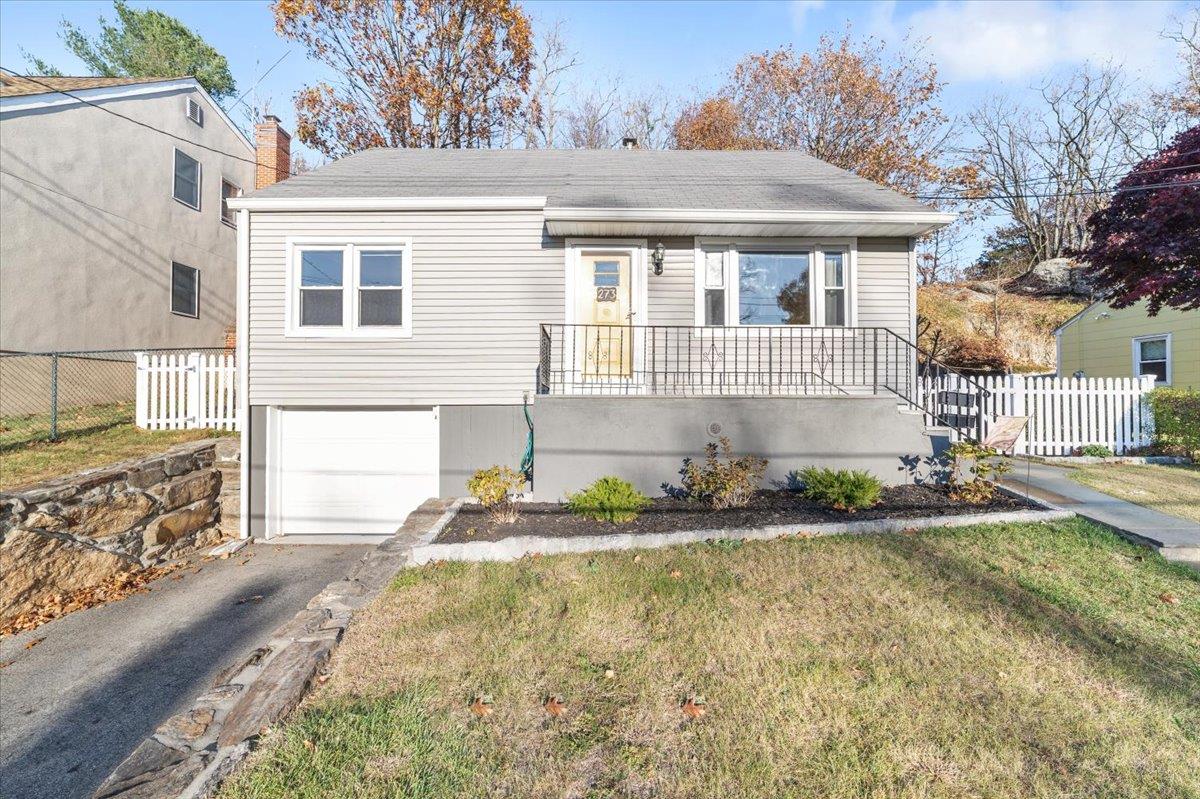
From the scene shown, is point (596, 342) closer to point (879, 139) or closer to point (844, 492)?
point (844, 492)

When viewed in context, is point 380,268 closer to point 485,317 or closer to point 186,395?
point 485,317

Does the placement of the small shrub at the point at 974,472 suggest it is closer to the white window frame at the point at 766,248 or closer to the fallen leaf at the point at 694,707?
the white window frame at the point at 766,248

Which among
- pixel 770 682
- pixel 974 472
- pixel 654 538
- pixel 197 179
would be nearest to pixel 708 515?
pixel 654 538

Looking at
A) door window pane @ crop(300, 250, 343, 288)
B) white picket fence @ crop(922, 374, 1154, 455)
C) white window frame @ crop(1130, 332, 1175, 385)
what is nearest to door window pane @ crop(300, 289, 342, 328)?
door window pane @ crop(300, 250, 343, 288)

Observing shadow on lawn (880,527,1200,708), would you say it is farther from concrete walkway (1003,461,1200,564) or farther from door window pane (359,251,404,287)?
door window pane (359,251,404,287)

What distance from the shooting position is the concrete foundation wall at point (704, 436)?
6.50 m

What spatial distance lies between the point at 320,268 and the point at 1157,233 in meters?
13.2

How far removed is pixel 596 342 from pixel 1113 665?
19.7 feet

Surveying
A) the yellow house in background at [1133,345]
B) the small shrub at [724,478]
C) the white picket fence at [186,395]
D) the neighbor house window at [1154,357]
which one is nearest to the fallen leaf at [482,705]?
the small shrub at [724,478]

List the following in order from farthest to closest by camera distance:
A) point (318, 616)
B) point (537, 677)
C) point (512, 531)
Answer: point (512, 531)
point (318, 616)
point (537, 677)

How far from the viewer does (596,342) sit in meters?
7.77

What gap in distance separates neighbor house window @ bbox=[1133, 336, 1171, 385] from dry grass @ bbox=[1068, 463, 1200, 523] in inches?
244

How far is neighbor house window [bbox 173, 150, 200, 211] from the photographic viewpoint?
43.8ft

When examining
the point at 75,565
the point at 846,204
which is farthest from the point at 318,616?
the point at 846,204
